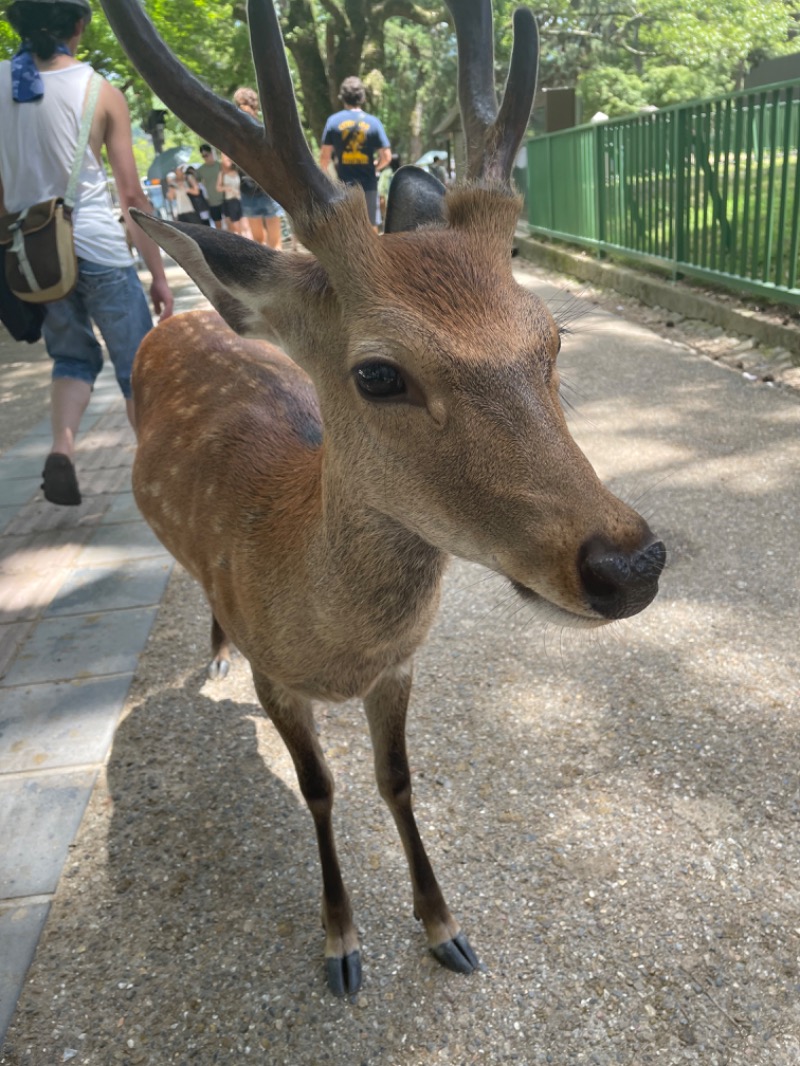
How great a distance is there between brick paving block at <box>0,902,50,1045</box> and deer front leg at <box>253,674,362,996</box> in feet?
2.48

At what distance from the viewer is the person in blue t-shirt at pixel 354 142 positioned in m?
8.34

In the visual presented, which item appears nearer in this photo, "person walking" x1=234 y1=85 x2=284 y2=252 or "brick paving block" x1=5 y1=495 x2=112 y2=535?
"brick paving block" x1=5 y1=495 x2=112 y2=535

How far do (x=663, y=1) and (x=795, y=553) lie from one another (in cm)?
3346

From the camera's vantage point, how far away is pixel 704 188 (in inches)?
296

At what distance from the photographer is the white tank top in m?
3.74

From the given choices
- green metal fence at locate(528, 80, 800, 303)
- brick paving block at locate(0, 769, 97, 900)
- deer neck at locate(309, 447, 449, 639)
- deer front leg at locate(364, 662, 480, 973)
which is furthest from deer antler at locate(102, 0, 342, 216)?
green metal fence at locate(528, 80, 800, 303)

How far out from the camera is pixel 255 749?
9.44 ft

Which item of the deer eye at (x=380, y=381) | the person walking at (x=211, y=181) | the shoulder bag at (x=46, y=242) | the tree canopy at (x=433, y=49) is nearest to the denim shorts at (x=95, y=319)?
the shoulder bag at (x=46, y=242)

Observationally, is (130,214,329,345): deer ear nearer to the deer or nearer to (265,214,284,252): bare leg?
the deer

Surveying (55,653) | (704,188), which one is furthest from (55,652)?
(704,188)

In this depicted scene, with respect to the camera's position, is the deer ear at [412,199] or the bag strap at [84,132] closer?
the deer ear at [412,199]

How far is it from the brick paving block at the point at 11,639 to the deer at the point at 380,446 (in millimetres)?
1355

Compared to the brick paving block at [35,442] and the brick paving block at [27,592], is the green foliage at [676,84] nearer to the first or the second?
the brick paving block at [35,442]

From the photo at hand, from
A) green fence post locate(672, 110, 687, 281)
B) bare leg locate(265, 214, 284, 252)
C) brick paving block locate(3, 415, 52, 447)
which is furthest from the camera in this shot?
bare leg locate(265, 214, 284, 252)
